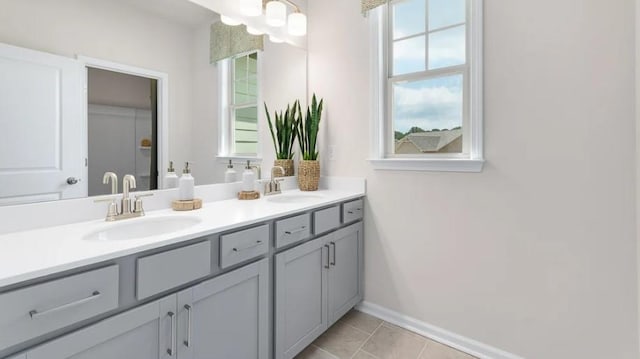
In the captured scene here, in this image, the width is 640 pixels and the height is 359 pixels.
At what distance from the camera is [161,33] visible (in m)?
1.58

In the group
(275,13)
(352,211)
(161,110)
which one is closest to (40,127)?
(161,110)

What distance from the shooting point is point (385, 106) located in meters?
2.10

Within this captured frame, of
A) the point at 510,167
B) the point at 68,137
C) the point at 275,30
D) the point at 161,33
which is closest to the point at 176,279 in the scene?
the point at 68,137

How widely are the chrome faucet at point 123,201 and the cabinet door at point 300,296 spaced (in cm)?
68

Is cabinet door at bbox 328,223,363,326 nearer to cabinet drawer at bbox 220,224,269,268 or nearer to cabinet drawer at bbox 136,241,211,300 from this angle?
cabinet drawer at bbox 220,224,269,268

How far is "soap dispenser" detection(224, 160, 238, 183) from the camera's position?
1909 mm

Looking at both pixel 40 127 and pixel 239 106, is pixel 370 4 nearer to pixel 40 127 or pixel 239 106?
pixel 239 106

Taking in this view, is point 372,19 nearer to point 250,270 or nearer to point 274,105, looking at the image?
point 274,105

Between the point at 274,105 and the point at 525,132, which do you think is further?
the point at 274,105

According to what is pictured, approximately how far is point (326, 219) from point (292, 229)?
29cm

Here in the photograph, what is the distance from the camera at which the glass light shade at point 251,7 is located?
6.21ft

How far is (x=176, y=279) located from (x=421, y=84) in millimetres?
A: 1734

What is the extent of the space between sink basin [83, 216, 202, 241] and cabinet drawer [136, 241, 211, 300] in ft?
0.73

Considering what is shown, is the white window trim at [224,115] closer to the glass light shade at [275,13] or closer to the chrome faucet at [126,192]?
the glass light shade at [275,13]
